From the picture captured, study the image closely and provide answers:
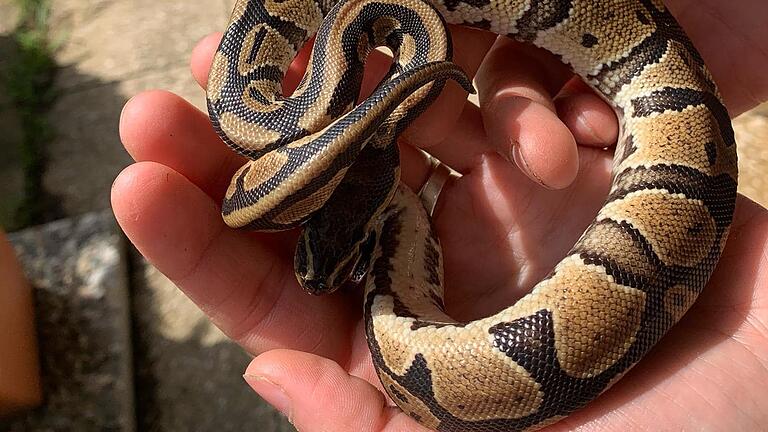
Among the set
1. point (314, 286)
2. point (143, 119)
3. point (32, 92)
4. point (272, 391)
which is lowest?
point (32, 92)

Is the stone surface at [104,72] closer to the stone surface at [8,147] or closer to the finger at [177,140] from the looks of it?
the stone surface at [8,147]

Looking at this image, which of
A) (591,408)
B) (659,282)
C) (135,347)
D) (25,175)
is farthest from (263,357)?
(25,175)

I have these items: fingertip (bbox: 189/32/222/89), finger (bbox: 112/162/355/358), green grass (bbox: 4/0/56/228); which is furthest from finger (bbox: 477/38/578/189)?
green grass (bbox: 4/0/56/228)

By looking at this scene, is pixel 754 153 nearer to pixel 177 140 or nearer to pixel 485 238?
pixel 485 238

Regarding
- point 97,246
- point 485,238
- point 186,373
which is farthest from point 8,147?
point 485,238

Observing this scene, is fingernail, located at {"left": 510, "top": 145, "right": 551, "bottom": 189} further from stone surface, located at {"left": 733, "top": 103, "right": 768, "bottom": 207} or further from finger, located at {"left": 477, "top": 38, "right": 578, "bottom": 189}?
stone surface, located at {"left": 733, "top": 103, "right": 768, "bottom": 207}

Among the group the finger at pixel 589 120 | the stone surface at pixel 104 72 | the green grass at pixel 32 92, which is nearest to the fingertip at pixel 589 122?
the finger at pixel 589 120
